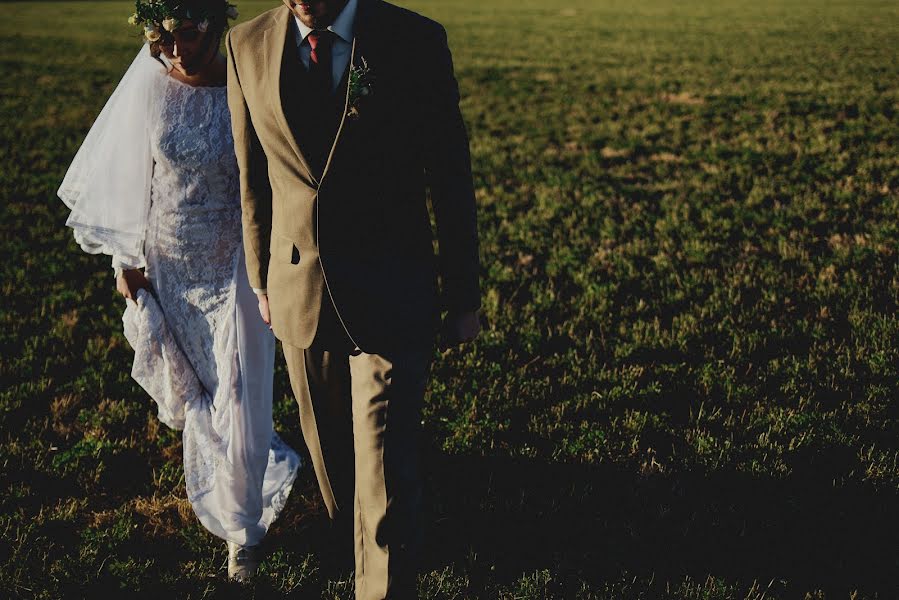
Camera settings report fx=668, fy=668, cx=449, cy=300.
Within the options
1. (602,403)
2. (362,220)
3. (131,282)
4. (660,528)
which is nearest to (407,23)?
(362,220)

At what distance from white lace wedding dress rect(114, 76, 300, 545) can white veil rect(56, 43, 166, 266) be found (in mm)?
55

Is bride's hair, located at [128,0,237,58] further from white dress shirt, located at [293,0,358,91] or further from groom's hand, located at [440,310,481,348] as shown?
groom's hand, located at [440,310,481,348]

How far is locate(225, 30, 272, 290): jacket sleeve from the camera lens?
264 cm

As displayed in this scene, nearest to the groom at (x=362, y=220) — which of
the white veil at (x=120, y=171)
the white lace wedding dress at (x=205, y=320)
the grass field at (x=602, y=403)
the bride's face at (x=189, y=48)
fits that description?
the white lace wedding dress at (x=205, y=320)

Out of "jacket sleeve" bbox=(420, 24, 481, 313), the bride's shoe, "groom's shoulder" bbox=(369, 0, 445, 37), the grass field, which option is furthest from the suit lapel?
the grass field

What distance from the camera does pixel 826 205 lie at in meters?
7.81

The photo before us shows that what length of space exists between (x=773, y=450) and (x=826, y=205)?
489cm

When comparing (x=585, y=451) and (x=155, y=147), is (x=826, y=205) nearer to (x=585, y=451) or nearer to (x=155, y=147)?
(x=585, y=451)

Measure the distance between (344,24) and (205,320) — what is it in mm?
1831

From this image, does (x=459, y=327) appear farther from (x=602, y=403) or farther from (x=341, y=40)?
(x=602, y=403)

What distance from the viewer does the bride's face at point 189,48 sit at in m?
3.05

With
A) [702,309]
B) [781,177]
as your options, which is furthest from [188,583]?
[781,177]

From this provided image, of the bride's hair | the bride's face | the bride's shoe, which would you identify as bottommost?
the bride's shoe

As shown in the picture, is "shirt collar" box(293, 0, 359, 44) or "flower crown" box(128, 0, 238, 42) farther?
"flower crown" box(128, 0, 238, 42)
